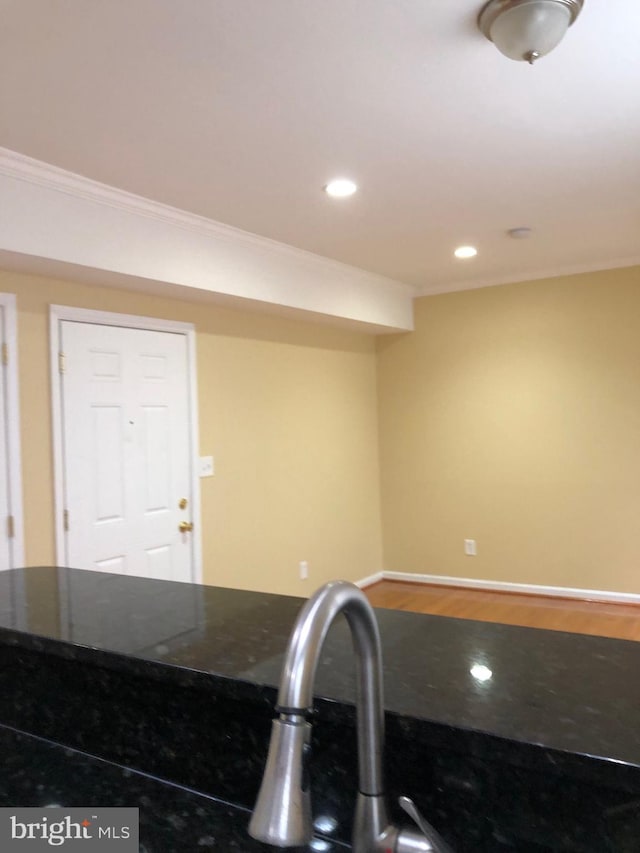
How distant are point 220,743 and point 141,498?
2691 mm

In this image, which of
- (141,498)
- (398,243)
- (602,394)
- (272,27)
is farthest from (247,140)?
(602,394)

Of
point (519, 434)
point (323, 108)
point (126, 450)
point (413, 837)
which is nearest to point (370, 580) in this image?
point (519, 434)

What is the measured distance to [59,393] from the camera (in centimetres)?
311

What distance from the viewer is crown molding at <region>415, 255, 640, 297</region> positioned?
15.1ft

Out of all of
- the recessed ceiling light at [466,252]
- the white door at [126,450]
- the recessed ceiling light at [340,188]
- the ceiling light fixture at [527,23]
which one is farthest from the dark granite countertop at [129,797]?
the recessed ceiling light at [466,252]

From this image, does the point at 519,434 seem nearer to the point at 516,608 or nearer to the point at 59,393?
the point at 516,608

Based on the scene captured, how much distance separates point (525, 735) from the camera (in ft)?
2.36

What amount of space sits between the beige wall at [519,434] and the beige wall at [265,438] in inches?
11.9

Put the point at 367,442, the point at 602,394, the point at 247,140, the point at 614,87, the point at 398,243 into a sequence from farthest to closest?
the point at 367,442 → the point at 602,394 → the point at 398,243 → the point at 247,140 → the point at 614,87

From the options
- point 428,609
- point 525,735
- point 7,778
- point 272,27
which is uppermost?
point 272,27

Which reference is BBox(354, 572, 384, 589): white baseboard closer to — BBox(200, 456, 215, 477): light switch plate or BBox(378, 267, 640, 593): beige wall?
BBox(378, 267, 640, 593): beige wall

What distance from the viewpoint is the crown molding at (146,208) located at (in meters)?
2.55

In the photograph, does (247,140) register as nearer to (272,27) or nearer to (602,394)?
(272,27)

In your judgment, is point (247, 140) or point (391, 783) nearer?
point (391, 783)
